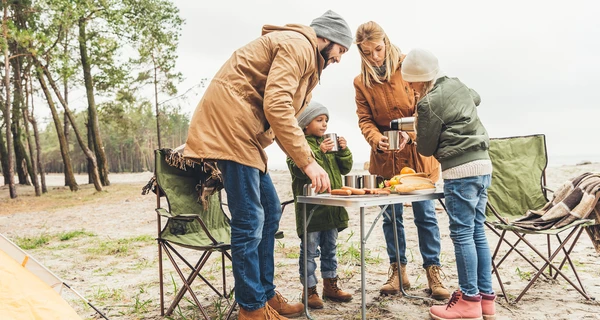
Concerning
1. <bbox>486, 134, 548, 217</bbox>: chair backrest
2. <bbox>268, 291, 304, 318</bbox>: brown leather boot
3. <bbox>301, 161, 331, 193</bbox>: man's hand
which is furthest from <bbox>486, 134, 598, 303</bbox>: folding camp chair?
<bbox>301, 161, 331, 193</bbox>: man's hand

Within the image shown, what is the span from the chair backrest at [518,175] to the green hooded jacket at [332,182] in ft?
4.02

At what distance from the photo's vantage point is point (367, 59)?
11.1ft

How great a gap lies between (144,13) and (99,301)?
15.0m

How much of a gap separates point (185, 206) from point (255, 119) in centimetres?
118

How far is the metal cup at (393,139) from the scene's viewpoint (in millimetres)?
3188

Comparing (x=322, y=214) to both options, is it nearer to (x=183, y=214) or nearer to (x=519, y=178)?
(x=183, y=214)

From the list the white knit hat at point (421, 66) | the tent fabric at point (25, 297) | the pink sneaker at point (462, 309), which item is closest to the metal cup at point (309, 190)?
the white knit hat at point (421, 66)

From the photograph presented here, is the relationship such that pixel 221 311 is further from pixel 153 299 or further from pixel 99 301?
pixel 99 301

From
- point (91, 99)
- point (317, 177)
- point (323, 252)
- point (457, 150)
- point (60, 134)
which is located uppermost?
point (91, 99)

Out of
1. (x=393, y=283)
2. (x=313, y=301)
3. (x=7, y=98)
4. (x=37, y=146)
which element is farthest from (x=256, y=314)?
(x=37, y=146)

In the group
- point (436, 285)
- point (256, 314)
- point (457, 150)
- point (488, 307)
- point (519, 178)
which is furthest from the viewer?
point (519, 178)

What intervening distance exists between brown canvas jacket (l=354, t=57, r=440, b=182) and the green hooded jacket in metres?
0.24

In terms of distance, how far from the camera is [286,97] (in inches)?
92.9

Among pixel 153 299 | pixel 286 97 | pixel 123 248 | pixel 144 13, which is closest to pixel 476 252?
pixel 286 97
